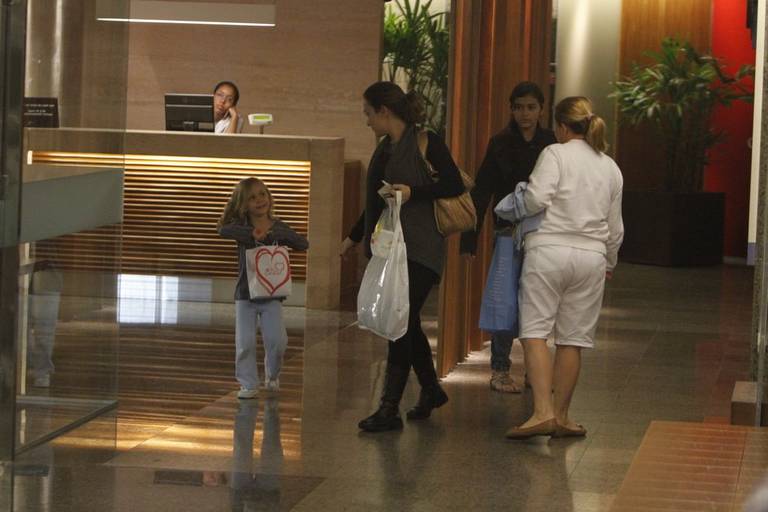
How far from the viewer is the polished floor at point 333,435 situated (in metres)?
4.96

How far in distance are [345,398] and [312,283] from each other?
3759mm

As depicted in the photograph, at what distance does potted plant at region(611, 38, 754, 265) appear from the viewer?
1517cm

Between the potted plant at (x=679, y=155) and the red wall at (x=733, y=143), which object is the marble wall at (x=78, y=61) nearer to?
the potted plant at (x=679, y=155)

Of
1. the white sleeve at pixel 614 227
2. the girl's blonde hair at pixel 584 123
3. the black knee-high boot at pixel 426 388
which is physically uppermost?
the girl's blonde hair at pixel 584 123

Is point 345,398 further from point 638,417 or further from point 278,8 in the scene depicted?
point 278,8

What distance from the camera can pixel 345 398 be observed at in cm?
698

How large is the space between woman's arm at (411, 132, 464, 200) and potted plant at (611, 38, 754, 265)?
30.6 ft

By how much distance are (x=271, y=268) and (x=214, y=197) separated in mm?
4167

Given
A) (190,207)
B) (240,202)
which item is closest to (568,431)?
(240,202)

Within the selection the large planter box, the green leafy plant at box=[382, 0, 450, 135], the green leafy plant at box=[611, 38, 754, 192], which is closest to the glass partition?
the green leafy plant at box=[382, 0, 450, 135]

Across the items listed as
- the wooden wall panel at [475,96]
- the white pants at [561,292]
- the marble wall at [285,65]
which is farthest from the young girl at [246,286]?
the marble wall at [285,65]

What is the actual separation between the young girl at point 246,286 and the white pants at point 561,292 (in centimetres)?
149

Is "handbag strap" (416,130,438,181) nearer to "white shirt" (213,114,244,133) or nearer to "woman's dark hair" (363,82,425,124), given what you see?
"woman's dark hair" (363,82,425,124)

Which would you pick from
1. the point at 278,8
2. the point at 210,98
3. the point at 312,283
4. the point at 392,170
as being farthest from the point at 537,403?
the point at 278,8
